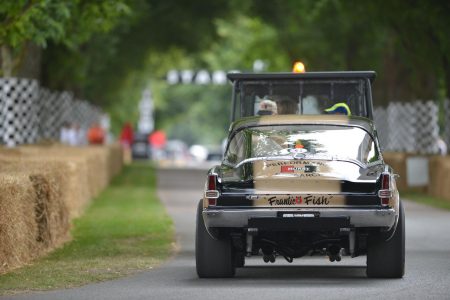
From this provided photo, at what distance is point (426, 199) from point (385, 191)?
767 inches

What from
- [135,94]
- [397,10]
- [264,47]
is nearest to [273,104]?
[397,10]

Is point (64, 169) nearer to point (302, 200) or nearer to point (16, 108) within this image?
point (302, 200)

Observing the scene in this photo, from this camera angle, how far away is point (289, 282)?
1516 centimetres

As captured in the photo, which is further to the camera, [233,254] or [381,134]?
[381,134]

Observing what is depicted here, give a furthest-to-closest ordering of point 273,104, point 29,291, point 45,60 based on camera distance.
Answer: point 45,60
point 273,104
point 29,291

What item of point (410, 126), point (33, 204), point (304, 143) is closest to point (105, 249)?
point (33, 204)

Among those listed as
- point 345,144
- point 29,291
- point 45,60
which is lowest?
point 29,291

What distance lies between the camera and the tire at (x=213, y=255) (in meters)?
15.6

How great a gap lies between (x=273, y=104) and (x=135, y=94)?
65997mm

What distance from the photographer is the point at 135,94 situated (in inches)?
3359

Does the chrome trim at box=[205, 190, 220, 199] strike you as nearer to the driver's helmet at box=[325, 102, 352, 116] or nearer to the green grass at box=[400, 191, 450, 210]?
the driver's helmet at box=[325, 102, 352, 116]

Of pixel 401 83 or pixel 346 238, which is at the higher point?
pixel 401 83

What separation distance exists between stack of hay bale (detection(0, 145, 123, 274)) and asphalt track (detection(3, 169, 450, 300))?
1536 millimetres

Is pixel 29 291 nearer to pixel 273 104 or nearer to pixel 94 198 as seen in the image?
pixel 273 104
